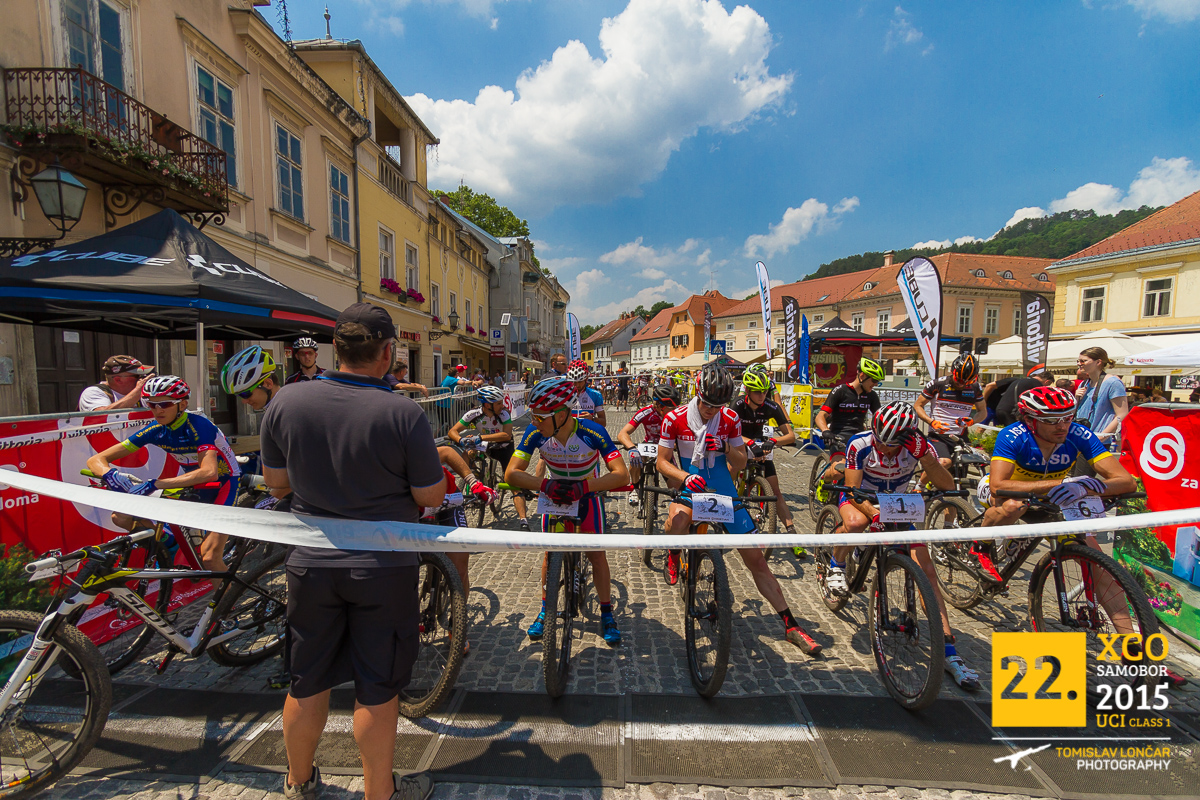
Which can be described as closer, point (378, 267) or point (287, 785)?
point (287, 785)

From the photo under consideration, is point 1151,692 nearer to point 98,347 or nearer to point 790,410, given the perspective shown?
point 790,410

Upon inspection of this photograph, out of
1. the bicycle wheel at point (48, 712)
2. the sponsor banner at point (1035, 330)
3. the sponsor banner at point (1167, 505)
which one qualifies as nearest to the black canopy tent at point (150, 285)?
the bicycle wheel at point (48, 712)

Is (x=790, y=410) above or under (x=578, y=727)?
above

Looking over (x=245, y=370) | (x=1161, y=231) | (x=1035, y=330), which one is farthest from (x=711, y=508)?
(x=1161, y=231)

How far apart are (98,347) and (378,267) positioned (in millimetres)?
9426

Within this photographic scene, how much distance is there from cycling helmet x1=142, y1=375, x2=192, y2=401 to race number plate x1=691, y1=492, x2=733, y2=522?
3.38m

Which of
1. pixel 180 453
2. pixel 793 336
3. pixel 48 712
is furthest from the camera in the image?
pixel 793 336

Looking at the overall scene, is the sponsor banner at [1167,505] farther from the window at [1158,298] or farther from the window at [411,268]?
the window at [1158,298]

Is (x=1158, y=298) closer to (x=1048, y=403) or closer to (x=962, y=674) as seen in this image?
(x=1048, y=403)

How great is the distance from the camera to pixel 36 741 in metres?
2.22

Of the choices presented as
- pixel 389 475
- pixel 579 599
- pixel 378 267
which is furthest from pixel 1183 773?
pixel 378 267

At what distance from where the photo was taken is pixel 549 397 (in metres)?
3.16

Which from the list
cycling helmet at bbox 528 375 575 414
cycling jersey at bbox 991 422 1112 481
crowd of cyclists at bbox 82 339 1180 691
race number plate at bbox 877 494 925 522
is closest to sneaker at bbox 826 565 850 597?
crowd of cyclists at bbox 82 339 1180 691

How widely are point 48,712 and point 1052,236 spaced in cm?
9121
